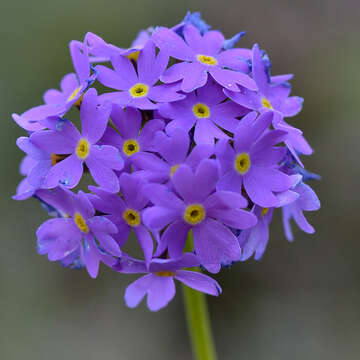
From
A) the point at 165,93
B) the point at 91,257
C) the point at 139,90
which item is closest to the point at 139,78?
the point at 139,90

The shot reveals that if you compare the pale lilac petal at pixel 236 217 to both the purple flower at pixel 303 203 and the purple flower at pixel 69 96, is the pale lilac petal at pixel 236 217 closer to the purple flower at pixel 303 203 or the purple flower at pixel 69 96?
the purple flower at pixel 303 203

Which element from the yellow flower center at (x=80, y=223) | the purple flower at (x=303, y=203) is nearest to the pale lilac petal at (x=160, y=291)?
the yellow flower center at (x=80, y=223)

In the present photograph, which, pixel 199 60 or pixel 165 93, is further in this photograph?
pixel 199 60

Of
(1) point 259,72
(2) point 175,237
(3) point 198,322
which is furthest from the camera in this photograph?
(3) point 198,322

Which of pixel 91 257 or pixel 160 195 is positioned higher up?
pixel 160 195

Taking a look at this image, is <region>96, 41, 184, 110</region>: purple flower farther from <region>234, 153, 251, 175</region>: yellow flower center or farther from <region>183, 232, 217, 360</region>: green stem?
<region>183, 232, 217, 360</region>: green stem

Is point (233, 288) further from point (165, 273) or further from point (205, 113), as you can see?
point (205, 113)

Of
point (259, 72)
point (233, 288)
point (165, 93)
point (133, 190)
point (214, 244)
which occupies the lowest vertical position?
point (233, 288)
